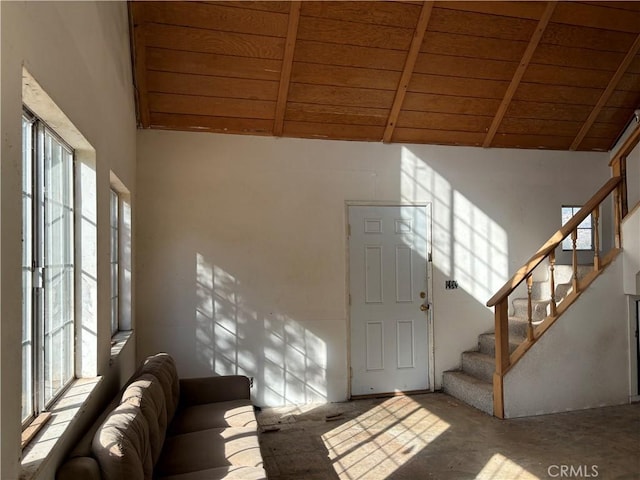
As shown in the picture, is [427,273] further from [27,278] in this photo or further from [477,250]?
[27,278]

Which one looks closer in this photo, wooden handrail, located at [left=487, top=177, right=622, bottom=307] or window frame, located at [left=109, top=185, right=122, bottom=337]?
window frame, located at [left=109, top=185, right=122, bottom=337]

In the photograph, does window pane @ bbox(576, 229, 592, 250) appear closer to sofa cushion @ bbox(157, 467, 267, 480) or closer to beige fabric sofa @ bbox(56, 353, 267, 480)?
beige fabric sofa @ bbox(56, 353, 267, 480)

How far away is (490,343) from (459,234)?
46.4 inches

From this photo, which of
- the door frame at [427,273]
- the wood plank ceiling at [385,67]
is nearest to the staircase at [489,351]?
the door frame at [427,273]

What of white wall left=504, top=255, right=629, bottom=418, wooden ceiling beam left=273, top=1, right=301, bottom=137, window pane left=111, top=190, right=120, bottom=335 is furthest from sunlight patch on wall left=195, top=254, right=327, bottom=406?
white wall left=504, top=255, right=629, bottom=418

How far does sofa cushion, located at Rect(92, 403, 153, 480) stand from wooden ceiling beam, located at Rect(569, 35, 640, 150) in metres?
5.07

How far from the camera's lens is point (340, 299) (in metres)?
4.38

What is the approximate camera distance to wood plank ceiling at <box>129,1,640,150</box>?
11.4 ft

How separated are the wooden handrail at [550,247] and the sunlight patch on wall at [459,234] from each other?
0.81 meters

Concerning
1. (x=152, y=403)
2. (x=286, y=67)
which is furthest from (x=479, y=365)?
(x=286, y=67)

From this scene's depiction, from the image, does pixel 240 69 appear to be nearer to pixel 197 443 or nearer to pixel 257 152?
Result: pixel 257 152

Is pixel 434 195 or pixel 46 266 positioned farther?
pixel 434 195

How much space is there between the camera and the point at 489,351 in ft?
14.8

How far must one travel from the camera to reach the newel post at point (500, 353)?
3791mm
